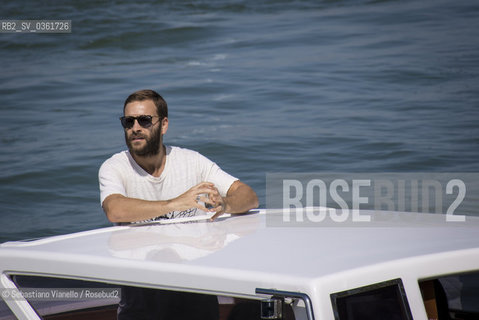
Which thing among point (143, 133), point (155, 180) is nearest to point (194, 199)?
point (155, 180)

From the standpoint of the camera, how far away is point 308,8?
16.2m

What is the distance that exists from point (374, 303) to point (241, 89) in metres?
9.53

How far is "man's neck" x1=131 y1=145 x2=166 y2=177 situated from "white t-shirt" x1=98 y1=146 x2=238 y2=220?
2 centimetres

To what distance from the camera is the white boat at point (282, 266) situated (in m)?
2.12

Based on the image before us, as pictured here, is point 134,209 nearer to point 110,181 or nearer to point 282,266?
point 110,181

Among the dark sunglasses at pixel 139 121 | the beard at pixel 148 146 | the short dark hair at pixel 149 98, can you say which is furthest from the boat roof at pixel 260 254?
the short dark hair at pixel 149 98

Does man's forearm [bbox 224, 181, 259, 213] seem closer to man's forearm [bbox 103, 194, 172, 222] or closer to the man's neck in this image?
man's forearm [bbox 103, 194, 172, 222]

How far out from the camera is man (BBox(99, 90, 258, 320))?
11.1ft

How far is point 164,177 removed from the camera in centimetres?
378

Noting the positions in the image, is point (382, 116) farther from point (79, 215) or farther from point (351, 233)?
point (351, 233)

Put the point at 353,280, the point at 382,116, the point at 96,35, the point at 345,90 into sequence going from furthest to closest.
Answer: the point at 96,35
the point at 345,90
the point at 382,116
the point at 353,280

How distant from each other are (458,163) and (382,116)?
1.75 metres

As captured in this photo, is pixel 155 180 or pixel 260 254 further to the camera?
pixel 155 180

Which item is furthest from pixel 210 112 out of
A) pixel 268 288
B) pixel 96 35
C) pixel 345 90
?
pixel 268 288
